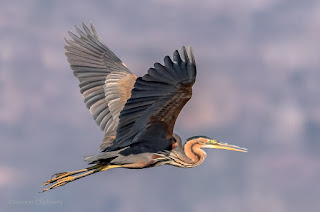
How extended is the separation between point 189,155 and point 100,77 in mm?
3278

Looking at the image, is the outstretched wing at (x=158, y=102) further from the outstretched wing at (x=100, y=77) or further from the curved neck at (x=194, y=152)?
the outstretched wing at (x=100, y=77)

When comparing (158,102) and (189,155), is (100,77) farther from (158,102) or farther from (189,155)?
(158,102)

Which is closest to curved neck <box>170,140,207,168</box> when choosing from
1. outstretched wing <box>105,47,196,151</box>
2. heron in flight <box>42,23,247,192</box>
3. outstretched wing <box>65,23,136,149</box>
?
heron in flight <box>42,23,247,192</box>

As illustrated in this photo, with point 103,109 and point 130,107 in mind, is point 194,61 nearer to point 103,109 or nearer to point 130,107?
point 130,107

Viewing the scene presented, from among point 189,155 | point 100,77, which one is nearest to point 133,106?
point 189,155

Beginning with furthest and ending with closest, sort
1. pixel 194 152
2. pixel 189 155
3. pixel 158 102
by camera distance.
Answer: pixel 194 152
pixel 189 155
pixel 158 102

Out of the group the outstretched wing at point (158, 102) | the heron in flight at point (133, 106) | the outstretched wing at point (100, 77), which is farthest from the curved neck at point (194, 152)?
the outstretched wing at point (100, 77)

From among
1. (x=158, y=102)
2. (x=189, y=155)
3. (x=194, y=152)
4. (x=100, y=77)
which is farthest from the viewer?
(x=100, y=77)

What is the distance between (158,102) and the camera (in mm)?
10914

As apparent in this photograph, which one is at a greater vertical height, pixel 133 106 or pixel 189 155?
pixel 133 106

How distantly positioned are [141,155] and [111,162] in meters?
0.63

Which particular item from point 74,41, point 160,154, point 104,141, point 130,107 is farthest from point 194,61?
point 74,41

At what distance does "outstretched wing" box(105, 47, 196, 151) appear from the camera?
10391 millimetres

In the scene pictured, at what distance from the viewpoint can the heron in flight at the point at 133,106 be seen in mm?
10539
